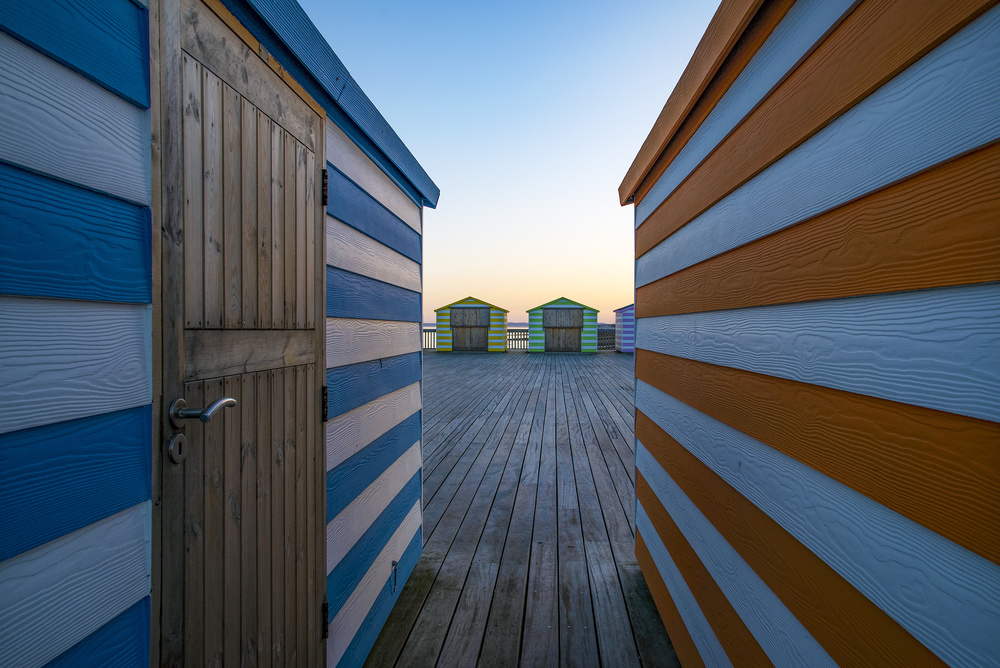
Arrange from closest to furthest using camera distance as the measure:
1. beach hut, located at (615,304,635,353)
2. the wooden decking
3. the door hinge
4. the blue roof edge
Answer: the blue roof edge → the door hinge → the wooden decking → beach hut, located at (615,304,635,353)

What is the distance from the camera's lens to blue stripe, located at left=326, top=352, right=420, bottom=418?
1380 millimetres

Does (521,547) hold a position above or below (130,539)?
below

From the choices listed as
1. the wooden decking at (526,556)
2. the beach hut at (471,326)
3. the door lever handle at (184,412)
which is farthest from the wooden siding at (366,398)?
the beach hut at (471,326)

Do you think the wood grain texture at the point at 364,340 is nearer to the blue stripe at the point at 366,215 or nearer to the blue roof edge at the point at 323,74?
the blue stripe at the point at 366,215

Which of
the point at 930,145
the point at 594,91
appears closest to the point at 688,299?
the point at 930,145

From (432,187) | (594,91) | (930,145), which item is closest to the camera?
(930,145)

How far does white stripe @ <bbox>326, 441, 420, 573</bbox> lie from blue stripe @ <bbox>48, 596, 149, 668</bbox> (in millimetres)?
657

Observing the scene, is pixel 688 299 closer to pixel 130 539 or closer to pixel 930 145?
pixel 930 145

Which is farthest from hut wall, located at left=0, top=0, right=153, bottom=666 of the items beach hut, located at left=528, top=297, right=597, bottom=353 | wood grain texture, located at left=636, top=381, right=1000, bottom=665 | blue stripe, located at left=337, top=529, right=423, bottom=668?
beach hut, located at left=528, top=297, right=597, bottom=353

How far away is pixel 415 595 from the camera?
1.93 m

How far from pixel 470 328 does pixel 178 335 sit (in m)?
13.1

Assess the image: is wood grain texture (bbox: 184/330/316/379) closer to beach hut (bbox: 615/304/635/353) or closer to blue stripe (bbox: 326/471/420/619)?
blue stripe (bbox: 326/471/420/619)

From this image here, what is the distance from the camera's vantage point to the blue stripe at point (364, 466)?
136cm

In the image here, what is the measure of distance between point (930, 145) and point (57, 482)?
1294 mm
